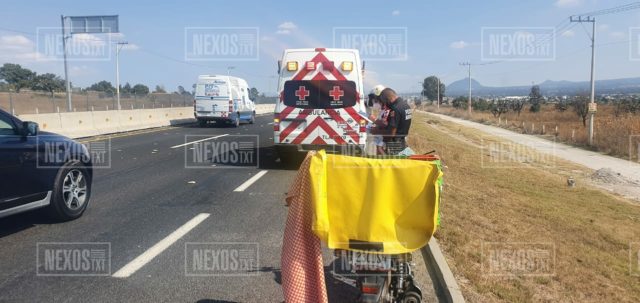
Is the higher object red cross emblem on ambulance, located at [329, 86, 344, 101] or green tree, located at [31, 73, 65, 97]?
green tree, located at [31, 73, 65, 97]

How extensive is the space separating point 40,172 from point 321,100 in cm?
648

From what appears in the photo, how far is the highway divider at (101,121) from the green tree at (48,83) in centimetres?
4445

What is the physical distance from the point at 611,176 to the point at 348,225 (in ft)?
56.1

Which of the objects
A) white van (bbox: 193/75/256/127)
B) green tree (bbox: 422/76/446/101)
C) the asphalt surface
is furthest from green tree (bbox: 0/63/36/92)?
green tree (bbox: 422/76/446/101)

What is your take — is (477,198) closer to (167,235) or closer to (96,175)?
(167,235)

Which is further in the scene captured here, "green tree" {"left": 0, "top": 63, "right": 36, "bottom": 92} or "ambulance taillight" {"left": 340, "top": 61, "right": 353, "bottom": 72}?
"green tree" {"left": 0, "top": 63, "right": 36, "bottom": 92}

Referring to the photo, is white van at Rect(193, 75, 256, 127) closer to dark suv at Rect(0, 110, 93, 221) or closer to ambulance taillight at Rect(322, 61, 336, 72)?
ambulance taillight at Rect(322, 61, 336, 72)

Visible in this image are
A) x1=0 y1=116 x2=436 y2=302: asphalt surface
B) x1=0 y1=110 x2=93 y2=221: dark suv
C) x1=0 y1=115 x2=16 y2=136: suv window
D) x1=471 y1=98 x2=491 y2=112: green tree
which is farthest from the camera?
x1=471 y1=98 x2=491 y2=112: green tree

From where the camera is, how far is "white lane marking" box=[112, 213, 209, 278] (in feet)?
16.7

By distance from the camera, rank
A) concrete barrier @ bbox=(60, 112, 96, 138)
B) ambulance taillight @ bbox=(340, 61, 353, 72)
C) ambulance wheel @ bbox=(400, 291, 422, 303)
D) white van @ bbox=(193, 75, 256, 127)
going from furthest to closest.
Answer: white van @ bbox=(193, 75, 256, 127), concrete barrier @ bbox=(60, 112, 96, 138), ambulance taillight @ bbox=(340, 61, 353, 72), ambulance wheel @ bbox=(400, 291, 422, 303)

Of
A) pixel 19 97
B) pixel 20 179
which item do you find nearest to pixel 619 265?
pixel 20 179

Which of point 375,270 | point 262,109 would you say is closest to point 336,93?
point 375,270

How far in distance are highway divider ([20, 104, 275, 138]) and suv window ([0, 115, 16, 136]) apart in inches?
526

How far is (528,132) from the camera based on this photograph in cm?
4481
